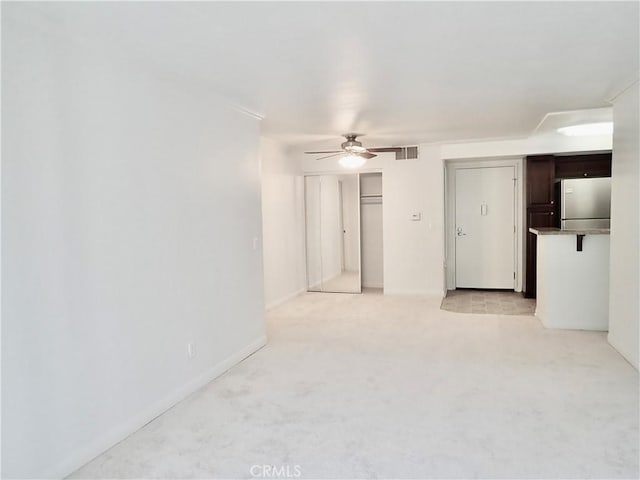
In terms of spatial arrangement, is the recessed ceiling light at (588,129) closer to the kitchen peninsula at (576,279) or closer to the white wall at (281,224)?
the kitchen peninsula at (576,279)

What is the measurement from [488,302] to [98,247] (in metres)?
5.46

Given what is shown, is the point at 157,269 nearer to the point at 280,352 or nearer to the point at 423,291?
the point at 280,352

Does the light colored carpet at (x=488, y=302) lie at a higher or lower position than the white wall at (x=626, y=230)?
lower

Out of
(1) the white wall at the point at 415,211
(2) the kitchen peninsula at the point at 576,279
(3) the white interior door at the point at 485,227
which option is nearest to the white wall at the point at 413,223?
(1) the white wall at the point at 415,211

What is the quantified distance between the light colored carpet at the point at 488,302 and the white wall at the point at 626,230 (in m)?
1.71

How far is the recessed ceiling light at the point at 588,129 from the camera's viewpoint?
5.54m

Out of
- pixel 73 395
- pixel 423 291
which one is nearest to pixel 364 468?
pixel 73 395

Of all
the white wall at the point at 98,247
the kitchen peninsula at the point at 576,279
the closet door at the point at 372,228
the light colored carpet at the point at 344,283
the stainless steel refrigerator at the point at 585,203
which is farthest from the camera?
the closet door at the point at 372,228

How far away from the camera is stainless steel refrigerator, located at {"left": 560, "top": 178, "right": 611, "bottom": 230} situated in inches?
254

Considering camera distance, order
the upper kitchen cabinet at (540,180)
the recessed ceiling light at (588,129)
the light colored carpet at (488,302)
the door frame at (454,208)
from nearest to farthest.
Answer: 1. the recessed ceiling light at (588,129)
2. the light colored carpet at (488,302)
3. the upper kitchen cabinet at (540,180)
4. the door frame at (454,208)

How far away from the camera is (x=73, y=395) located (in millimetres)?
2389

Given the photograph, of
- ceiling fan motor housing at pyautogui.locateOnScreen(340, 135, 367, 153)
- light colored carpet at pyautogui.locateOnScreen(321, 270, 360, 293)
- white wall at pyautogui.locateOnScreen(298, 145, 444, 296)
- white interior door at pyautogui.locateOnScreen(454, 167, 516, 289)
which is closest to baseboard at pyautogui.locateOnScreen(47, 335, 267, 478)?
ceiling fan motor housing at pyautogui.locateOnScreen(340, 135, 367, 153)

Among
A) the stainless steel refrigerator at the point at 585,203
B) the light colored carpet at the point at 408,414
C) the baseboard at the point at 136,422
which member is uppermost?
the stainless steel refrigerator at the point at 585,203

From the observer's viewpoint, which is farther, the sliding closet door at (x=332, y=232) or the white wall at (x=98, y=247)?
the sliding closet door at (x=332, y=232)
